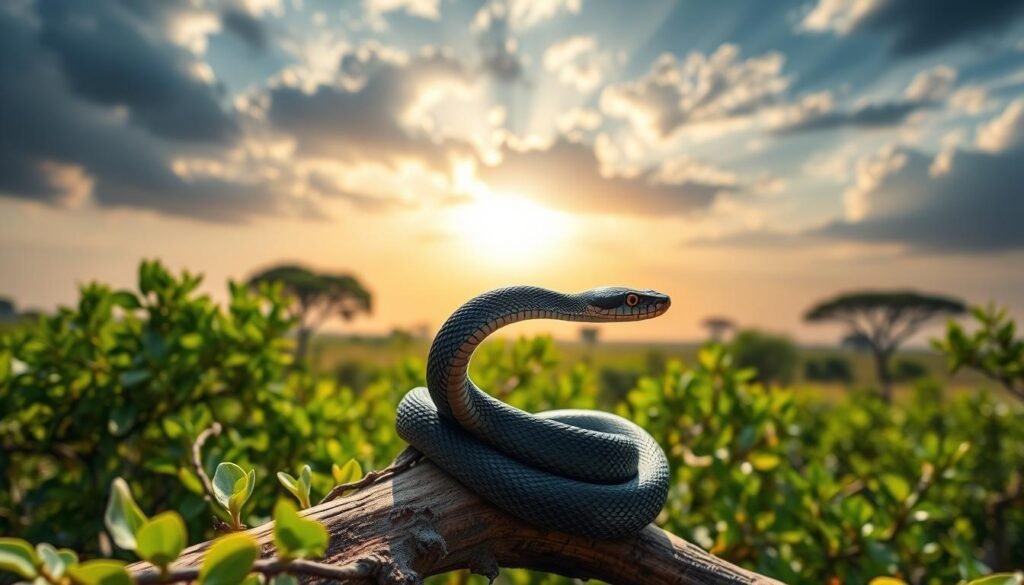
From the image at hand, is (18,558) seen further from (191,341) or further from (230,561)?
(191,341)

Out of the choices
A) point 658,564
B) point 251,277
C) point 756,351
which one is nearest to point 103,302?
point 658,564

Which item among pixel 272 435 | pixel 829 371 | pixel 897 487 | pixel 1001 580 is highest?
pixel 272 435

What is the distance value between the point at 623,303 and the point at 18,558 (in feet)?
8.31

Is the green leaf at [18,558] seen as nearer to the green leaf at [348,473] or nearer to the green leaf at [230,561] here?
the green leaf at [230,561]

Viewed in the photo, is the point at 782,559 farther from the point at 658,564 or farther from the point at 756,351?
the point at 756,351

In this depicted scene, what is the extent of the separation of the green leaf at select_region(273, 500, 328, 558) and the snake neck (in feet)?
3.09

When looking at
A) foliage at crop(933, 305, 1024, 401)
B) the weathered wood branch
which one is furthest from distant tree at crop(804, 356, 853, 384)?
the weathered wood branch

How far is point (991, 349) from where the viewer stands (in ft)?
17.8

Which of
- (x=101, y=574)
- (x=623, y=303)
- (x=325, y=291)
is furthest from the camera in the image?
(x=325, y=291)

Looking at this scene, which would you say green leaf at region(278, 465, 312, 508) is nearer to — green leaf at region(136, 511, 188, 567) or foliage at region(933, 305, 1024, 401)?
green leaf at region(136, 511, 188, 567)

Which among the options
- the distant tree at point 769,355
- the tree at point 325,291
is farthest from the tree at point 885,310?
the tree at point 325,291

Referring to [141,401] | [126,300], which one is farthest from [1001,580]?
[126,300]

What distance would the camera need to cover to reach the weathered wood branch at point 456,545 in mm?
2189

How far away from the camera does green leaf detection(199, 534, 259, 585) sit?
146cm
